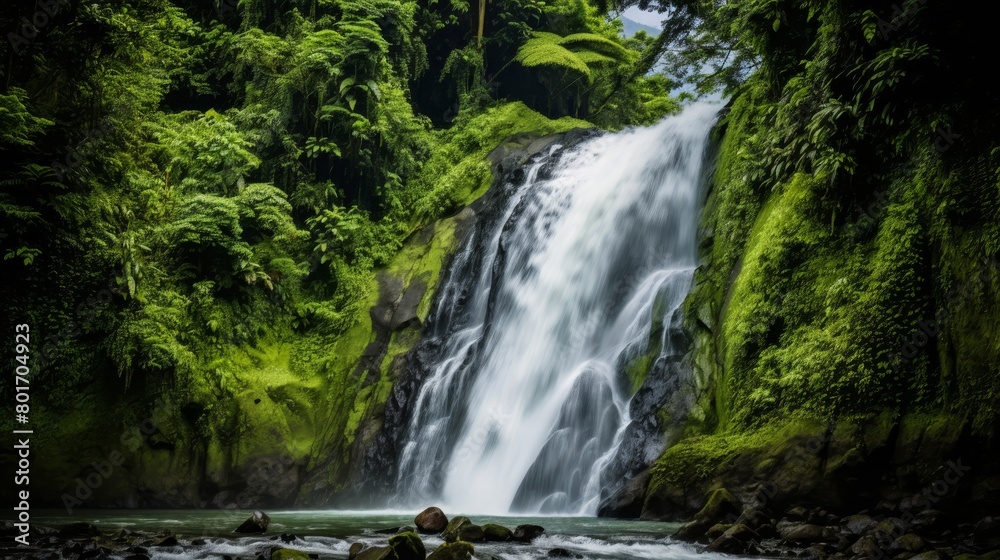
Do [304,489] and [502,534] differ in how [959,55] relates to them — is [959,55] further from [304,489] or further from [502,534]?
[304,489]

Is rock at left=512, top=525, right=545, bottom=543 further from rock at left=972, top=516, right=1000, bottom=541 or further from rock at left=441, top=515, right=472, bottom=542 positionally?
rock at left=972, top=516, right=1000, bottom=541

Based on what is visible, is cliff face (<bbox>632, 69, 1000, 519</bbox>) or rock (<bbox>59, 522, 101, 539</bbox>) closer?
cliff face (<bbox>632, 69, 1000, 519</bbox>)

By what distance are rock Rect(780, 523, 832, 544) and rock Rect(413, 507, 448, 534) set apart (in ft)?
12.2

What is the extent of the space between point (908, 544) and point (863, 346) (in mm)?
2583

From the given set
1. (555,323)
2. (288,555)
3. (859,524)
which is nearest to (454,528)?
(288,555)

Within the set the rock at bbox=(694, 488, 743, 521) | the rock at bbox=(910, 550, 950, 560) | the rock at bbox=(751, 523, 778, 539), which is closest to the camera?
the rock at bbox=(910, 550, 950, 560)

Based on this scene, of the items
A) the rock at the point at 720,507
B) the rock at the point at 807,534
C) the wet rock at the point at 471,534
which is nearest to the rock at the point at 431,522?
the wet rock at the point at 471,534

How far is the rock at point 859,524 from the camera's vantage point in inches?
263

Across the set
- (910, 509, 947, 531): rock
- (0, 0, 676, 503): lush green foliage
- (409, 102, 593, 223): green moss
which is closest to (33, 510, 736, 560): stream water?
(910, 509, 947, 531): rock

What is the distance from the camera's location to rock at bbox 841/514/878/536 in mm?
6684

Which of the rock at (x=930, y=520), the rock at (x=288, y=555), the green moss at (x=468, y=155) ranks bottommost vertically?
the rock at (x=288, y=555)

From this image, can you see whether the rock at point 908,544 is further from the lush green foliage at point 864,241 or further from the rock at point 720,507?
the rock at point 720,507

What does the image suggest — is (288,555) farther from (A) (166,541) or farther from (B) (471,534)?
(B) (471,534)

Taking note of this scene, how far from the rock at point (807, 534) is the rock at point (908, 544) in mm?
726
